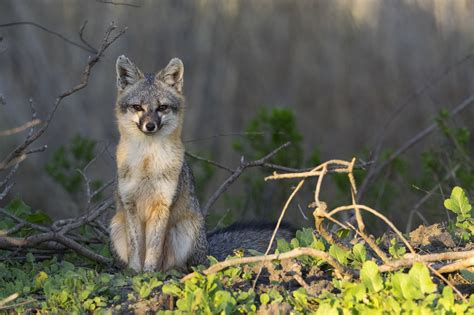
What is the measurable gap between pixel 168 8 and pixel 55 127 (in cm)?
288

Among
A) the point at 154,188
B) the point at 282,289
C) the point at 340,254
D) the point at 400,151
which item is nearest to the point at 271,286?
the point at 282,289

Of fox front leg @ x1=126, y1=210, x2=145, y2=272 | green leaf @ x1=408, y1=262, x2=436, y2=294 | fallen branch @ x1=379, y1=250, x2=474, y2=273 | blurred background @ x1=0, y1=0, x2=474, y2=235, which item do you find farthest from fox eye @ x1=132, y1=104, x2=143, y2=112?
blurred background @ x1=0, y1=0, x2=474, y2=235

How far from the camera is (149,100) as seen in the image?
26.7ft

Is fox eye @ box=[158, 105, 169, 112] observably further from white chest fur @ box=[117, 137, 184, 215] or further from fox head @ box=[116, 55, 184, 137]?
white chest fur @ box=[117, 137, 184, 215]

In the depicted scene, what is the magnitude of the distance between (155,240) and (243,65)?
30.5ft

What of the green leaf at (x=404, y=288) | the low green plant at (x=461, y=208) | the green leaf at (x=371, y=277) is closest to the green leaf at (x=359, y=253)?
the green leaf at (x=371, y=277)

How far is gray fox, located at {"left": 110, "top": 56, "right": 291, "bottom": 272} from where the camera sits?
7.72m

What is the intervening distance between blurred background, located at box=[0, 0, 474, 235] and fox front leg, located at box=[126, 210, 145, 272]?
285 inches

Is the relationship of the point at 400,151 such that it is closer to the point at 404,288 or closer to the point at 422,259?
the point at 422,259

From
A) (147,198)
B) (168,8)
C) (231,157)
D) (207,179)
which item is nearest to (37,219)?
(147,198)

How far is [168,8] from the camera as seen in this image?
643 inches

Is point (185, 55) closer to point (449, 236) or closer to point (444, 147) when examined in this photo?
point (444, 147)

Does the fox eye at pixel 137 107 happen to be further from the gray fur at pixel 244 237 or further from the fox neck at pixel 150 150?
the gray fur at pixel 244 237

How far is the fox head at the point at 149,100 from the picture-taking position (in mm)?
7977
